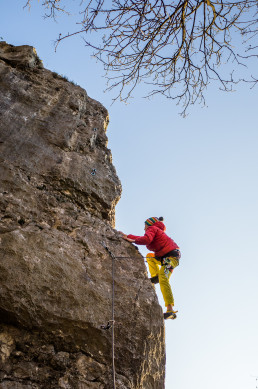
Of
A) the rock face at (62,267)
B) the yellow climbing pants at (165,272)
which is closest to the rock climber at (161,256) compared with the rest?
the yellow climbing pants at (165,272)

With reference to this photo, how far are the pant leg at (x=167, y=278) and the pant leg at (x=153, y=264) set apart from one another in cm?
24

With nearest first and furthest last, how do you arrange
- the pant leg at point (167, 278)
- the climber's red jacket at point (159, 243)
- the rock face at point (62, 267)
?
the rock face at point (62, 267) < the pant leg at point (167, 278) < the climber's red jacket at point (159, 243)

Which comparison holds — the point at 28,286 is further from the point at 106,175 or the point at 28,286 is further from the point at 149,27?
the point at 149,27

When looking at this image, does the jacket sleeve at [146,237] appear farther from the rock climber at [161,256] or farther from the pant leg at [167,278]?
the pant leg at [167,278]

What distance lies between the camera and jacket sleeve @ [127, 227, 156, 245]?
496 cm

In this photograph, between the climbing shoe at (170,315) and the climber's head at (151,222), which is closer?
the climbing shoe at (170,315)

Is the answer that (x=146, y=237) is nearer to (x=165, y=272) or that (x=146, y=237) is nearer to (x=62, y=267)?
(x=165, y=272)

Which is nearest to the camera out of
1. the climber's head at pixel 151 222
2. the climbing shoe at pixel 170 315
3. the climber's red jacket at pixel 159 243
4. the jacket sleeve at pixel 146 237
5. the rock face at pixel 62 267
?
the rock face at pixel 62 267

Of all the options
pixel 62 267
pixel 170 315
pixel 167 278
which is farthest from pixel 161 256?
pixel 62 267

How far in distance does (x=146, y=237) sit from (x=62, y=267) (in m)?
1.72

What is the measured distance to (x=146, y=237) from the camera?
518cm

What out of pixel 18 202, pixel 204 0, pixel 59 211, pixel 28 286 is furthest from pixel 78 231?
pixel 204 0

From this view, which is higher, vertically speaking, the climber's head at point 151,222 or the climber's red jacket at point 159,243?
the climber's head at point 151,222

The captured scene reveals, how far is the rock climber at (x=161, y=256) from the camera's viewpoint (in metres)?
5.12
